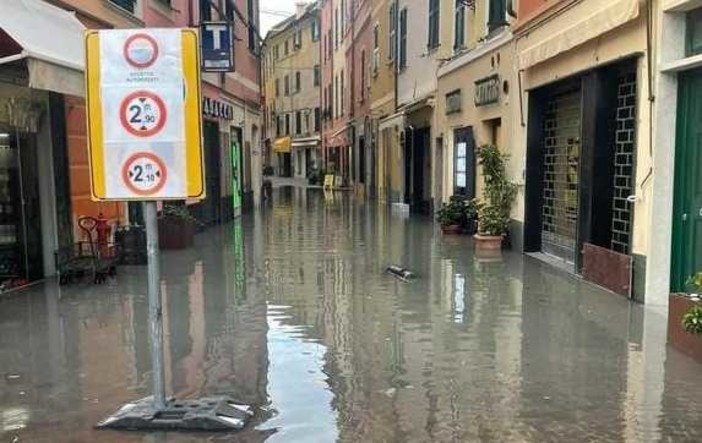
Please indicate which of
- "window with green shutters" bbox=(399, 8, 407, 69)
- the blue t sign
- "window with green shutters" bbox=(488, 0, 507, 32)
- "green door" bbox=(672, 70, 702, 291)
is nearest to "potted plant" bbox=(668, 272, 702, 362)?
"green door" bbox=(672, 70, 702, 291)

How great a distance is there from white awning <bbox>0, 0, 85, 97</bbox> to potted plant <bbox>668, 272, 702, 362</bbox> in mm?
5750

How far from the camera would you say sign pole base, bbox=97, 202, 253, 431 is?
4.41 metres

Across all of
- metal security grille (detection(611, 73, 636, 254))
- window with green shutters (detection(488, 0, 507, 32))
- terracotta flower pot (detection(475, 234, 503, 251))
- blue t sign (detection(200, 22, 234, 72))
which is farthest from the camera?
blue t sign (detection(200, 22, 234, 72))

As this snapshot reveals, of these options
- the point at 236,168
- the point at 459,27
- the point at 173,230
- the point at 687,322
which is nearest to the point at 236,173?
the point at 236,168

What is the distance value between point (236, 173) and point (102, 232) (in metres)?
10.9

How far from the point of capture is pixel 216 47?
1605 centimetres

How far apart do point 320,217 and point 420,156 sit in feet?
11.5

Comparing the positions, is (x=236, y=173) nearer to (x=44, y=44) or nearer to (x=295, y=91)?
(x=44, y=44)

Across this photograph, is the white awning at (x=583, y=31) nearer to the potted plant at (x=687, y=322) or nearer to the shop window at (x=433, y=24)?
the potted plant at (x=687, y=322)

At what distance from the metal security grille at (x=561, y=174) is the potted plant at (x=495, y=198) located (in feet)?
2.59

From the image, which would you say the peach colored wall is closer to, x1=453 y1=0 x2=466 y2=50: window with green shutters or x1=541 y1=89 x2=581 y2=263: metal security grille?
x1=541 y1=89 x2=581 y2=263: metal security grille

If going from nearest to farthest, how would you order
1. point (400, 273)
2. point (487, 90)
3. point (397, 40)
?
point (400, 273), point (487, 90), point (397, 40)

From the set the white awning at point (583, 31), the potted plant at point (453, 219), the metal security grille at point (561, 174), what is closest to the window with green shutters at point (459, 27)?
the potted plant at point (453, 219)

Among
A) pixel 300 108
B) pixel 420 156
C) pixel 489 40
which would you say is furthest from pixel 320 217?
pixel 300 108
